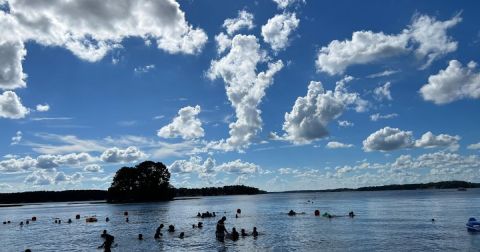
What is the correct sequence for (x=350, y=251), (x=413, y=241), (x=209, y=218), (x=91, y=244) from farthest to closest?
(x=209, y=218) → (x=91, y=244) → (x=413, y=241) → (x=350, y=251)

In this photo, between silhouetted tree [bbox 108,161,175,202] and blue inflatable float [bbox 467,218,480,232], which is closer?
blue inflatable float [bbox 467,218,480,232]

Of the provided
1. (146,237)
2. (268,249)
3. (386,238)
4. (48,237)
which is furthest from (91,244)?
(386,238)

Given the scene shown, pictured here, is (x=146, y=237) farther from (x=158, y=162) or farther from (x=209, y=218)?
(x=158, y=162)

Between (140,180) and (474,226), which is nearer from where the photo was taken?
(474,226)

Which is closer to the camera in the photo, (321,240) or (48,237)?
(321,240)

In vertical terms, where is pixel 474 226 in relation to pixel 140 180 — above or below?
below

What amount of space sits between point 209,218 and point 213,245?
1738 inches

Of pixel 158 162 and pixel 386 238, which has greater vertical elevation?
pixel 158 162

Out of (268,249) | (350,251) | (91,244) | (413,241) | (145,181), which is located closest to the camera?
(350,251)

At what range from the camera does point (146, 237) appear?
5606cm

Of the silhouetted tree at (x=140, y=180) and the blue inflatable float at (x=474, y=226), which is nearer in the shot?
the blue inflatable float at (x=474, y=226)

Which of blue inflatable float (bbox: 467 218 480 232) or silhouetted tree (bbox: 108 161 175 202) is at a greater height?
silhouetted tree (bbox: 108 161 175 202)

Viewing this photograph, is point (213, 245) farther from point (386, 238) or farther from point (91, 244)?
point (386, 238)

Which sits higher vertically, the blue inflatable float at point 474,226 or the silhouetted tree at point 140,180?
the silhouetted tree at point 140,180
